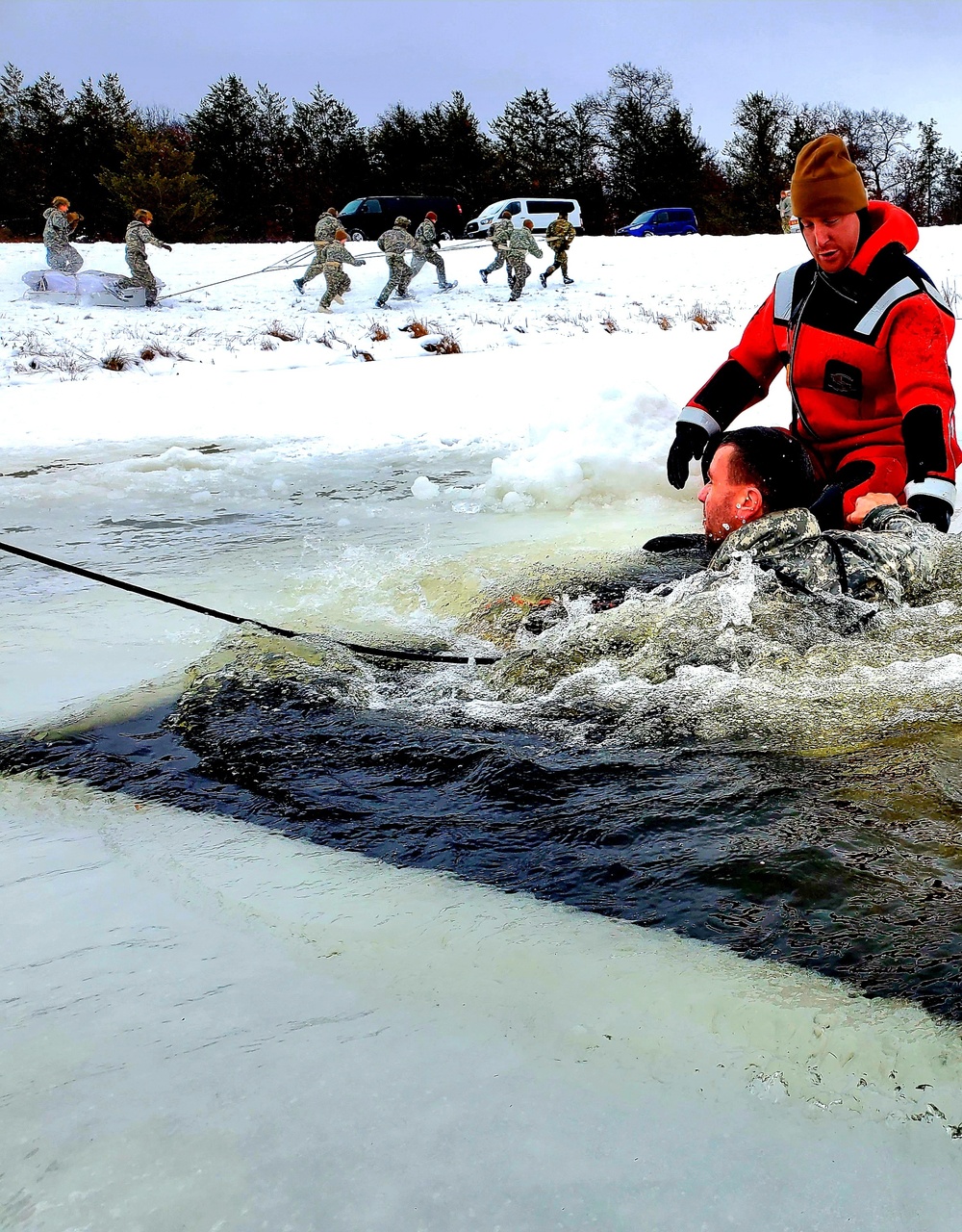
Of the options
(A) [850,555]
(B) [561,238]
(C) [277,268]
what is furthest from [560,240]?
(A) [850,555]

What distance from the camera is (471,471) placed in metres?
5.65

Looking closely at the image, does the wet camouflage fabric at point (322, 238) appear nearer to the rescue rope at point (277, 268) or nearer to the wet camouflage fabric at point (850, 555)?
the rescue rope at point (277, 268)

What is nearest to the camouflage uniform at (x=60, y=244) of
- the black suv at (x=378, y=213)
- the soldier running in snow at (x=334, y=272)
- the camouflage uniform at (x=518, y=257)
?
the soldier running in snow at (x=334, y=272)

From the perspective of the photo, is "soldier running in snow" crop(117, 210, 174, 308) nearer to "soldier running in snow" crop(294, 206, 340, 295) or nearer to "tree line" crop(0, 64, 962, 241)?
"soldier running in snow" crop(294, 206, 340, 295)

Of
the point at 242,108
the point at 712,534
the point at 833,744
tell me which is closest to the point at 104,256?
the point at 242,108

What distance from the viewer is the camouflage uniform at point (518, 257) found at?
16.1 meters

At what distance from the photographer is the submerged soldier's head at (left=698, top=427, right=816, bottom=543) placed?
337 centimetres

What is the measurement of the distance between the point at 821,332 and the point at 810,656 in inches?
49.3

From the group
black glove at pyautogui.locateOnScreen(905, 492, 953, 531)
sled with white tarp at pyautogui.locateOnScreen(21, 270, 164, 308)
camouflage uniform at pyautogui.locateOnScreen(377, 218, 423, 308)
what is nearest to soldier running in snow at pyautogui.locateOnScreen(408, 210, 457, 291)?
camouflage uniform at pyautogui.locateOnScreen(377, 218, 423, 308)

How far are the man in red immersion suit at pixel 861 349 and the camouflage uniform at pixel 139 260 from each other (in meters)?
14.2

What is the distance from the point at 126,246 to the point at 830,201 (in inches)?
586

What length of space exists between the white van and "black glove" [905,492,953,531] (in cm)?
2155

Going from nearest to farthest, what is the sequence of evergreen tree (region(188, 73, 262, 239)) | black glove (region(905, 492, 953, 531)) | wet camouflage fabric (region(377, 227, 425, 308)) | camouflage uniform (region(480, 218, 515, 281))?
1. black glove (region(905, 492, 953, 531))
2. wet camouflage fabric (region(377, 227, 425, 308))
3. camouflage uniform (region(480, 218, 515, 281))
4. evergreen tree (region(188, 73, 262, 239))

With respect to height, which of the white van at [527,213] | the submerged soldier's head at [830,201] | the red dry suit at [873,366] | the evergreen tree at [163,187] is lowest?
the red dry suit at [873,366]
